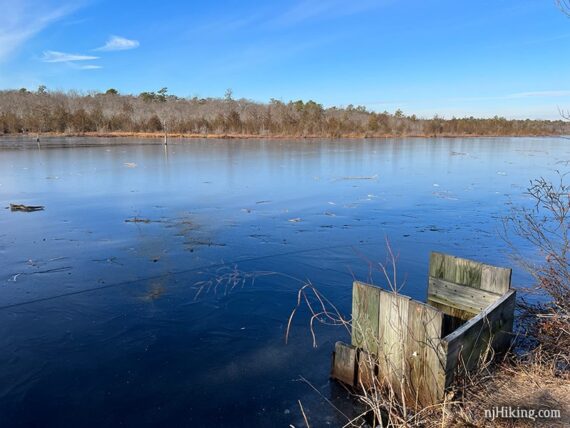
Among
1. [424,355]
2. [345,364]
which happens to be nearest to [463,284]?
[424,355]

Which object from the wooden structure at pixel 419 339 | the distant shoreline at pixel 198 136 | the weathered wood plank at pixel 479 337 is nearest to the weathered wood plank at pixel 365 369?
the wooden structure at pixel 419 339

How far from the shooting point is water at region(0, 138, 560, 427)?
3506mm

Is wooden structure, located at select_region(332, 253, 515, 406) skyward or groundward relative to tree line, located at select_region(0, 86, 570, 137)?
groundward

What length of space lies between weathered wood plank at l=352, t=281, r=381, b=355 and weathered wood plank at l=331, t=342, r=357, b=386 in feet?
0.41

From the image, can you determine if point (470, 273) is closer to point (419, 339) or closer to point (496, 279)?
point (496, 279)

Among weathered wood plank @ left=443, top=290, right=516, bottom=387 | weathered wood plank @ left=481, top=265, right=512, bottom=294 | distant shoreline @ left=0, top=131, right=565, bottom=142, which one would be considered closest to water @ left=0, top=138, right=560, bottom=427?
weathered wood plank @ left=443, top=290, right=516, bottom=387

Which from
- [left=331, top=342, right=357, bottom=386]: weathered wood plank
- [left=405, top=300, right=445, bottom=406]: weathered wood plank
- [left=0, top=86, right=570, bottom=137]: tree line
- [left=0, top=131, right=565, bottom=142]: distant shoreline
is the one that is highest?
[left=0, top=86, right=570, bottom=137]: tree line

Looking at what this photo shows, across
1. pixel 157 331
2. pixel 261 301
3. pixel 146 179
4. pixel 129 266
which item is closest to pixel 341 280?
pixel 261 301

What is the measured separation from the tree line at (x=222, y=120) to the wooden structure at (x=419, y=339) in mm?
50714

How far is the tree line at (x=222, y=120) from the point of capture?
192 feet

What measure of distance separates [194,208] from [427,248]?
590 cm

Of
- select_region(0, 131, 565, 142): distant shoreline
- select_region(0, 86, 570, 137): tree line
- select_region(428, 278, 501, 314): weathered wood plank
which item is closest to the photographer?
select_region(428, 278, 501, 314): weathered wood plank

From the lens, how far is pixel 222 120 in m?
61.1

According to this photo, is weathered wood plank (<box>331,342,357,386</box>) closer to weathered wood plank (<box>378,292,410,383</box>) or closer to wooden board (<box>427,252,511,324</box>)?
weathered wood plank (<box>378,292,410,383</box>)
